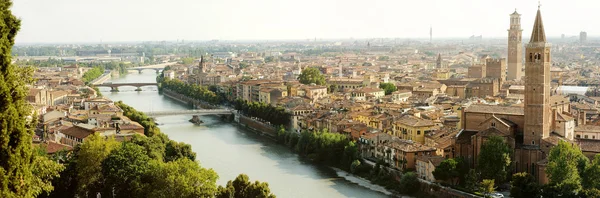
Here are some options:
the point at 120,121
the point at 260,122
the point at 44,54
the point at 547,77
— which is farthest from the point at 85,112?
the point at 44,54

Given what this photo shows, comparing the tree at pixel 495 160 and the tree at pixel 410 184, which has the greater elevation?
the tree at pixel 495 160

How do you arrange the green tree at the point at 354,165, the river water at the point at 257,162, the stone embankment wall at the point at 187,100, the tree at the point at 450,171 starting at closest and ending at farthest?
the tree at the point at 450,171 < the river water at the point at 257,162 < the green tree at the point at 354,165 < the stone embankment wall at the point at 187,100

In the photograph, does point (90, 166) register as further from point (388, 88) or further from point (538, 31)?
point (388, 88)

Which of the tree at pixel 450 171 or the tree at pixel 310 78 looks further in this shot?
the tree at pixel 310 78

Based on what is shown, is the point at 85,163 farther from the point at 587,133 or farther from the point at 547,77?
the point at 587,133

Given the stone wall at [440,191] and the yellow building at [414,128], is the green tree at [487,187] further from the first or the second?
the yellow building at [414,128]

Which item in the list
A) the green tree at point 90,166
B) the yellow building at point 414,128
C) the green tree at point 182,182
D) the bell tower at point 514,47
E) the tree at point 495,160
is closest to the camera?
the green tree at point 182,182

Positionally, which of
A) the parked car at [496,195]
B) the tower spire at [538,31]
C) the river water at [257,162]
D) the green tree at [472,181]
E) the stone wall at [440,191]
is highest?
the tower spire at [538,31]

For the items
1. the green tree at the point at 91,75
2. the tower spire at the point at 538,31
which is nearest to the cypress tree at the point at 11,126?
the tower spire at the point at 538,31
